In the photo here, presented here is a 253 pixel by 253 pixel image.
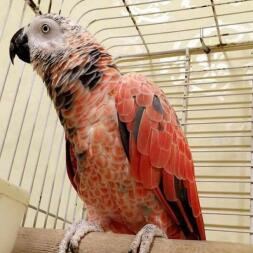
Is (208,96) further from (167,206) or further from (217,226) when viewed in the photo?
(167,206)

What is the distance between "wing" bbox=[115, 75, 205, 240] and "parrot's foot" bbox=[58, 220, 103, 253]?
0.15m

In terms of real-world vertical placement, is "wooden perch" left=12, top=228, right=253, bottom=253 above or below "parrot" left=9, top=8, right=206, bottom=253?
below

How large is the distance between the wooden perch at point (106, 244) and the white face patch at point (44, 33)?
0.38m

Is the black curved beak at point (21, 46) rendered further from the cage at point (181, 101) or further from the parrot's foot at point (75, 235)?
the parrot's foot at point (75, 235)

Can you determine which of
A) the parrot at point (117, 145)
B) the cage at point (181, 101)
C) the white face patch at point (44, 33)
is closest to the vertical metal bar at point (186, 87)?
the cage at point (181, 101)

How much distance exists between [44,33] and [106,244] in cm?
45

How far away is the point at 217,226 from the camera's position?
97 cm

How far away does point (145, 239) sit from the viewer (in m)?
0.57

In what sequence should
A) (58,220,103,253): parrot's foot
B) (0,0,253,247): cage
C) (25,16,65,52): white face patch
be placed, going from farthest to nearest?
(0,0,253,247): cage
(25,16,65,52): white face patch
(58,220,103,253): parrot's foot

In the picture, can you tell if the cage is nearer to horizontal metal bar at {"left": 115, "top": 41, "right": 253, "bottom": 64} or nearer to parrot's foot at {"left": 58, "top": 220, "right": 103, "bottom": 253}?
horizontal metal bar at {"left": 115, "top": 41, "right": 253, "bottom": 64}

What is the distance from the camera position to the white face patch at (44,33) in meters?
0.74

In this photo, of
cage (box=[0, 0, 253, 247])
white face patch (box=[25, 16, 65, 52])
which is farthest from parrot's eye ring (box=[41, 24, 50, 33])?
cage (box=[0, 0, 253, 247])

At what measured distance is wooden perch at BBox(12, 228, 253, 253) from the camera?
0.49 m

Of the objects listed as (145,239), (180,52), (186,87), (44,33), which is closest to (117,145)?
(145,239)
